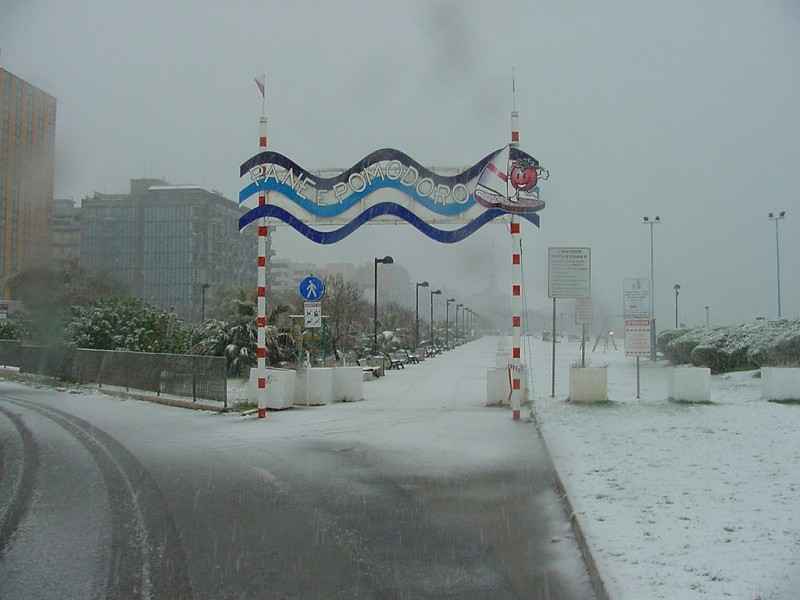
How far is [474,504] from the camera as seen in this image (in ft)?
25.2

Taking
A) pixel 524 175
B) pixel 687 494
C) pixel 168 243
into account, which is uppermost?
pixel 168 243

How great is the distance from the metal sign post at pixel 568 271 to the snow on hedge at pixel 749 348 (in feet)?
25.3

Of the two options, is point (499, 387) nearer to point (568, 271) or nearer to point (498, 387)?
point (498, 387)

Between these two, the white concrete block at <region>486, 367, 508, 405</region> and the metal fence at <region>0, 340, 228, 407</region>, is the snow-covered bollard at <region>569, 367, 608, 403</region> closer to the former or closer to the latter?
the white concrete block at <region>486, 367, 508, 405</region>

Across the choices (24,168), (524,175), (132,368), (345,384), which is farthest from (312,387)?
(24,168)

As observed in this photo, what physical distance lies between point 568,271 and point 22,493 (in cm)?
1124

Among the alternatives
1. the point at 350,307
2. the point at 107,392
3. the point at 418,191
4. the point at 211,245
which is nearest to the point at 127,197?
the point at 350,307

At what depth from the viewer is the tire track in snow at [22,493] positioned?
6613mm

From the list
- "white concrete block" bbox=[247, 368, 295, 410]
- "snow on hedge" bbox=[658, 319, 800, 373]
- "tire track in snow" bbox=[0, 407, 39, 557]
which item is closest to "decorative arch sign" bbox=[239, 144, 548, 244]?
"white concrete block" bbox=[247, 368, 295, 410]

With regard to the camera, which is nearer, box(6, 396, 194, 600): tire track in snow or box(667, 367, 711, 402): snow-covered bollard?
box(6, 396, 194, 600): tire track in snow

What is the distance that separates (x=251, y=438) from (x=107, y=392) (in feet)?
37.8

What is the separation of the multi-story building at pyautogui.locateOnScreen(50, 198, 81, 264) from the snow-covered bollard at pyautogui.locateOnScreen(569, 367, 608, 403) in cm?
1085

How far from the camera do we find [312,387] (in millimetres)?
17281

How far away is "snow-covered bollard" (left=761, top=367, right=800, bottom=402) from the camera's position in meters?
14.7
